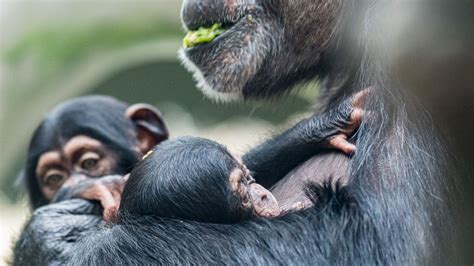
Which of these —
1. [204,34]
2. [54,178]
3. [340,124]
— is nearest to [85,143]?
[54,178]

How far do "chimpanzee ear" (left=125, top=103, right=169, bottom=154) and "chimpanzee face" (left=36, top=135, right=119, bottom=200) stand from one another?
1.16ft

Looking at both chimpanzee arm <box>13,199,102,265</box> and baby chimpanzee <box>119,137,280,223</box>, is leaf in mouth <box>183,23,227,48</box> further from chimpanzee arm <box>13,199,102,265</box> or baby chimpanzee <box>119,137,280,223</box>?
chimpanzee arm <box>13,199,102,265</box>

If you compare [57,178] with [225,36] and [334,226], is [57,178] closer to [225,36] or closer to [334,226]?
[225,36]

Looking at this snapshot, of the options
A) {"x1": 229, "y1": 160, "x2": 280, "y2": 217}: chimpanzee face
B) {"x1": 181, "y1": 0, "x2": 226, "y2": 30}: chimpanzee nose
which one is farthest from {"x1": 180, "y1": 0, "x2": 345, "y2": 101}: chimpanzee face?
{"x1": 229, "y1": 160, "x2": 280, "y2": 217}: chimpanzee face

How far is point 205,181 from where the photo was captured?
3.62 meters

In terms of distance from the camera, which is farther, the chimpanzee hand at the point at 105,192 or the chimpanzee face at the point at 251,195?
the chimpanzee hand at the point at 105,192

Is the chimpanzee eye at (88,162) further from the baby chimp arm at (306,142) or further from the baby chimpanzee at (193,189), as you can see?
the baby chimpanzee at (193,189)

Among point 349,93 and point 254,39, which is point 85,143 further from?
point 349,93

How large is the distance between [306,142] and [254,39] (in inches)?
25.3

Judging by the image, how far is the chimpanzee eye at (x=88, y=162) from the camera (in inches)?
212

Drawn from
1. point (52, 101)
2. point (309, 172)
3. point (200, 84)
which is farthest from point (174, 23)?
point (309, 172)

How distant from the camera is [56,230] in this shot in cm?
432

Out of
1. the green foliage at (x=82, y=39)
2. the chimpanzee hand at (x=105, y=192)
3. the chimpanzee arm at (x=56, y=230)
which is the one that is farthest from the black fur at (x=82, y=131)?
the green foliage at (x=82, y=39)

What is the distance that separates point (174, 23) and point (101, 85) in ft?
4.06
